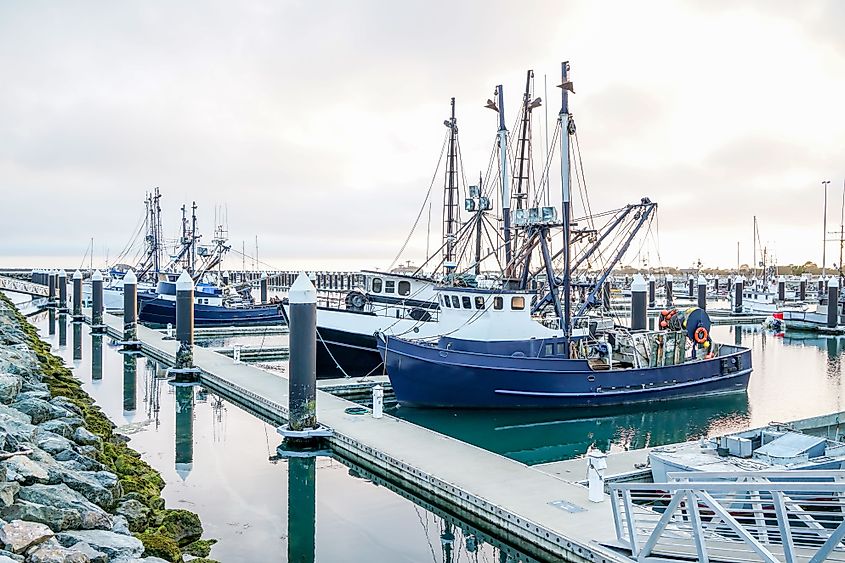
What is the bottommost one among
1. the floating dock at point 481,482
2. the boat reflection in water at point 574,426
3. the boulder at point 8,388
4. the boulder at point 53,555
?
the boat reflection in water at point 574,426

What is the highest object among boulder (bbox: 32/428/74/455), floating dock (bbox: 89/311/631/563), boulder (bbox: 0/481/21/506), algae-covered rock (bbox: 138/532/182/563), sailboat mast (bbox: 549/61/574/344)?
sailboat mast (bbox: 549/61/574/344)

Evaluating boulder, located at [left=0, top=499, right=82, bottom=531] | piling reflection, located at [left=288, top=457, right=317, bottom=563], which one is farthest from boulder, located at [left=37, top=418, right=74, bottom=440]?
boulder, located at [left=0, top=499, right=82, bottom=531]

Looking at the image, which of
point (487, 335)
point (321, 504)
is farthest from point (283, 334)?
point (321, 504)

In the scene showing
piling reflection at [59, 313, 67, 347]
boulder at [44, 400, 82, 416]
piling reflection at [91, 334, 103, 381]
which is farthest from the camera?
piling reflection at [59, 313, 67, 347]

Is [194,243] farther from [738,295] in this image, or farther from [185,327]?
[738,295]

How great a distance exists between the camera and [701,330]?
62.6ft

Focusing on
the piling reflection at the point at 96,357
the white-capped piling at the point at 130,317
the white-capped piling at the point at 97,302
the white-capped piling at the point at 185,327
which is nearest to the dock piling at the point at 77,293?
A: the white-capped piling at the point at 97,302

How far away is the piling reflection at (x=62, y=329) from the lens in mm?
28656

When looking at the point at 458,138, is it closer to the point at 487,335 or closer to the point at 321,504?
the point at 487,335

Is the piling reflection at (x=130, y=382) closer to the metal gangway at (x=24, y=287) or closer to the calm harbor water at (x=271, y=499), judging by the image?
the calm harbor water at (x=271, y=499)

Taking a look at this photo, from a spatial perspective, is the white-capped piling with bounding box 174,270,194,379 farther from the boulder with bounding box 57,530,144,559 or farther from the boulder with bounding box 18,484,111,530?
the boulder with bounding box 57,530,144,559

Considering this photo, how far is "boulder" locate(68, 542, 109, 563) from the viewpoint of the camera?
20.6 ft

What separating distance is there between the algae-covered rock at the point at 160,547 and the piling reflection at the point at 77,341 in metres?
18.7

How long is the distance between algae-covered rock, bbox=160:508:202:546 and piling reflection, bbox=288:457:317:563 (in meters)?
1.17
